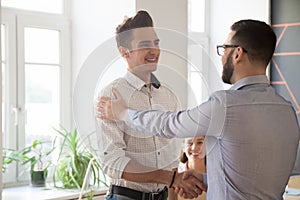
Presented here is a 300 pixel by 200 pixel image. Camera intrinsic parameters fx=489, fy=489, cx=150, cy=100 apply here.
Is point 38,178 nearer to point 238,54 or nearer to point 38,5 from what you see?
point 38,5

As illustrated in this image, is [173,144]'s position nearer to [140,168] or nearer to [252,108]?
[140,168]

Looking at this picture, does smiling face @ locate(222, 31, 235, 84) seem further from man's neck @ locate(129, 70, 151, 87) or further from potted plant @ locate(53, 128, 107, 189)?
potted plant @ locate(53, 128, 107, 189)

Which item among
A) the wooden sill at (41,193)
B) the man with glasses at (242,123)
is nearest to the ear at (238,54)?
the man with glasses at (242,123)

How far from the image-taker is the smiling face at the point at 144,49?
161 cm

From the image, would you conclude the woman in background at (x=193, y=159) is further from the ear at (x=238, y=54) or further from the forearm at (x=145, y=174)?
the ear at (x=238, y=54)

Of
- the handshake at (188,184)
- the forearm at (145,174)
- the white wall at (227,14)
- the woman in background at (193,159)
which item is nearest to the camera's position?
the forearm at (145,174)

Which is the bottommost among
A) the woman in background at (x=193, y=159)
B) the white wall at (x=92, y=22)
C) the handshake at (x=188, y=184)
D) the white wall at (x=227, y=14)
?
the handshake at (x=188, y=184)

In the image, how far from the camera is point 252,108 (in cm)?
169

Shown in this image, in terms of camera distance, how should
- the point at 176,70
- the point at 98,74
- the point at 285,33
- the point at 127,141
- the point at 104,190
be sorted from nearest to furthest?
the point at 98,74, the point at 127,141, the point at 176,70, the point at 104,190, the point at 285,33

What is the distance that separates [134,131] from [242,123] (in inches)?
14.8

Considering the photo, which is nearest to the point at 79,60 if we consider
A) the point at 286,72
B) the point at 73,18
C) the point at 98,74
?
the point at 73,18

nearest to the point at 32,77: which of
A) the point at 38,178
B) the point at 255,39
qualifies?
the point at 38,178

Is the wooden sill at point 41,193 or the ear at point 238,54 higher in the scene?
the ear at point 238,54

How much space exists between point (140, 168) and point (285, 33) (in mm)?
3129
